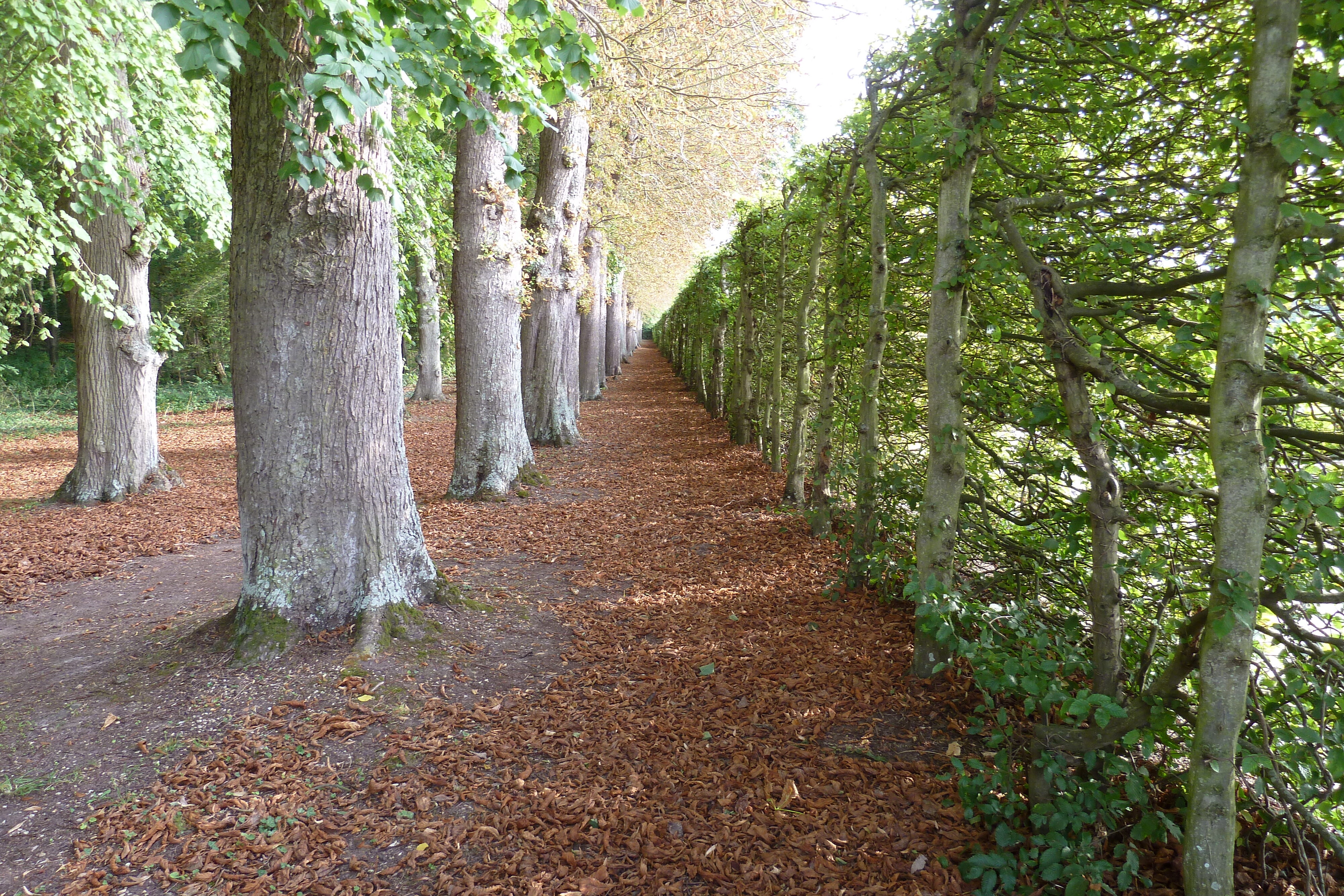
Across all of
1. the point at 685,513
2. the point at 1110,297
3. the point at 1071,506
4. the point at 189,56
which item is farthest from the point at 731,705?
the point at 685,513

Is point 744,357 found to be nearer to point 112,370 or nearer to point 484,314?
point 484,314

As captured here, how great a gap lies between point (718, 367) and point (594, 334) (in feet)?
23.0

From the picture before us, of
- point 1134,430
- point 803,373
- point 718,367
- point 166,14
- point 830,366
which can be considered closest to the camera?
point 166,14

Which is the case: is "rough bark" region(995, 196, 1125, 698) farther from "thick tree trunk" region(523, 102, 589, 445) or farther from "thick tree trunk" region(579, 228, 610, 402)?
"thick tree trunk" region(579, 228, 610, 402)

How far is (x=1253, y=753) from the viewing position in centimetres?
224

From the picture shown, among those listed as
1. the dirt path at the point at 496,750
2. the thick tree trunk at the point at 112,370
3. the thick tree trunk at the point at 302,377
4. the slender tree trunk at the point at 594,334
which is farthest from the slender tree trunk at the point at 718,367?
the thick tree trunk at the point at 302,377

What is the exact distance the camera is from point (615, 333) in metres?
31.3

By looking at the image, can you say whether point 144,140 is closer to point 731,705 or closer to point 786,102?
point 786,102

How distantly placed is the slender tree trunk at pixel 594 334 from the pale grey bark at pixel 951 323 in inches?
592

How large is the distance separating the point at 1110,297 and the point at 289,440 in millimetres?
4451

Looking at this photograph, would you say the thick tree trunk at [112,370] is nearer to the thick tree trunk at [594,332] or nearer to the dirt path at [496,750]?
the dirt path at [496,750]

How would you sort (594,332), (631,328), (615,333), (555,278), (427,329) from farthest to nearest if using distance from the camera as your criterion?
(631,328)
(615,333)
(594,332)
(427,329)
(555,278)

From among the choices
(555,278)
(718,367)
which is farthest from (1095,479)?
(718,367)

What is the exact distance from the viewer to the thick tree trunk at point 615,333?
2967 cm
